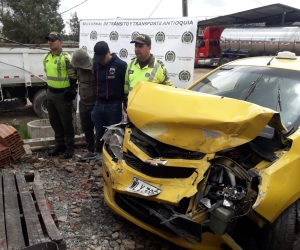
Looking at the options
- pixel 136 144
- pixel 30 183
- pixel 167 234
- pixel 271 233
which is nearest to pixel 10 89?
pixel 30 183

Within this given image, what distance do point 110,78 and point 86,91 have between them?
1.83 feet

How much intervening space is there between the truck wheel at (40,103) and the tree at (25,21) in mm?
17005

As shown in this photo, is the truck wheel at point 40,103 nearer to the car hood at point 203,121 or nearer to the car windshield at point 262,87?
the car windshield at point 262,87

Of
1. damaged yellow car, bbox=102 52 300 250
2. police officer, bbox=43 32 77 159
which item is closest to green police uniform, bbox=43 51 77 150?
police officer, bbox=43 32 77 159

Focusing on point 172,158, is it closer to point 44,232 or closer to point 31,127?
point 44,232

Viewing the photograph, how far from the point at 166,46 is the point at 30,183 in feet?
10.3

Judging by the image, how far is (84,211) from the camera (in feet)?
11.5

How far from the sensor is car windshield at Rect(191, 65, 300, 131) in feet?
10.8

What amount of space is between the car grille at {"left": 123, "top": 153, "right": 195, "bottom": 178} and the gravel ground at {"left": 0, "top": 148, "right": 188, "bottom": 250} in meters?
0.75

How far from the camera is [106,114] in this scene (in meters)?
4.44

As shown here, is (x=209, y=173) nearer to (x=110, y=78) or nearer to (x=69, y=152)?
(x=110, y=78)

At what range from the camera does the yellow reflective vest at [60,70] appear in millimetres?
4684

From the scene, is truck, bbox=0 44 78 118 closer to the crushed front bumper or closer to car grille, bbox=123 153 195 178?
the crushed front bumper

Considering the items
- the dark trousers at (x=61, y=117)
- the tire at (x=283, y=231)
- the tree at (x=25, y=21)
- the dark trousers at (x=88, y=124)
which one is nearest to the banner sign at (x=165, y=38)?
the dark trousers at (x=88, y=124)
